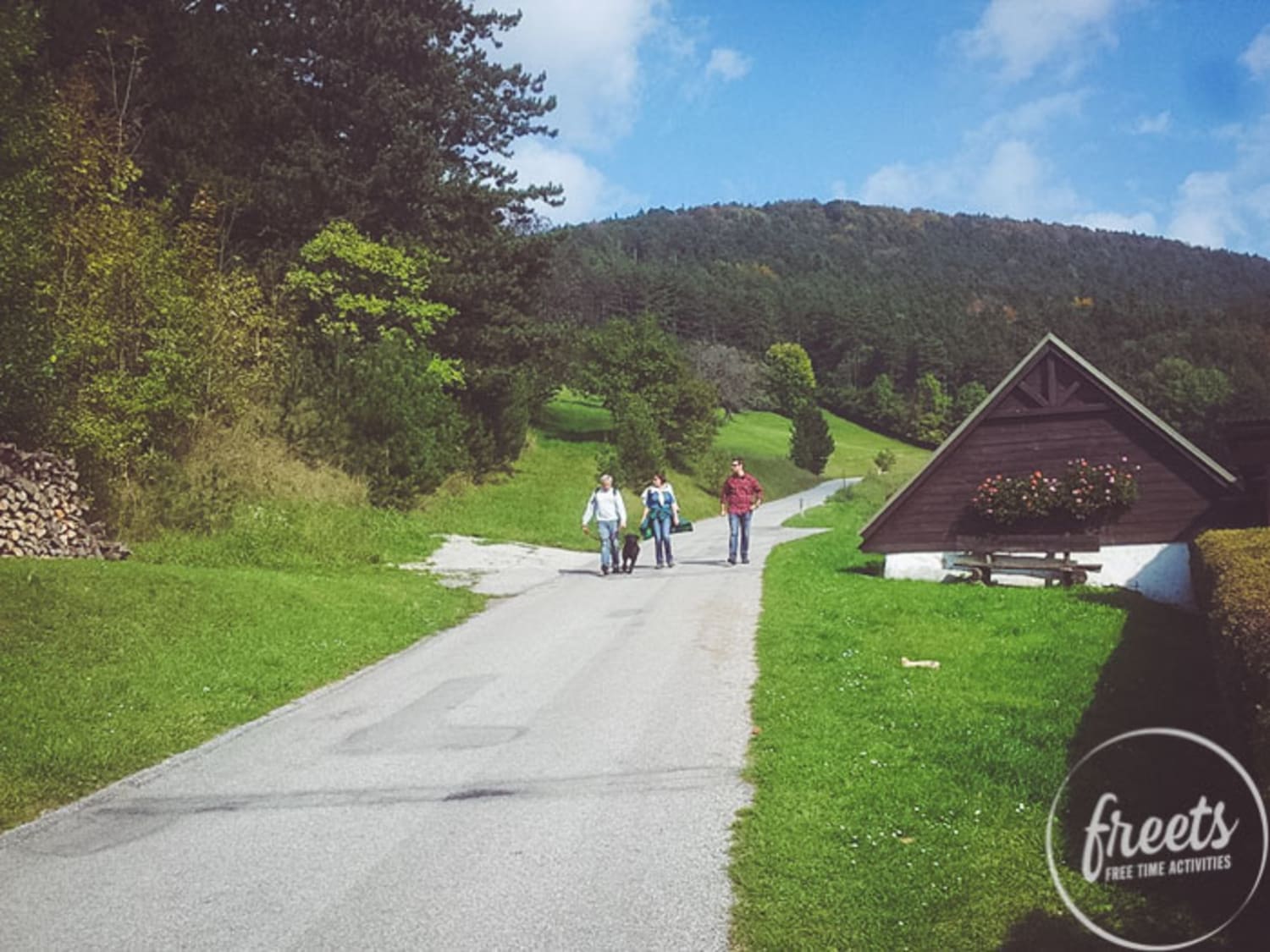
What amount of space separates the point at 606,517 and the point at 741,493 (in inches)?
127

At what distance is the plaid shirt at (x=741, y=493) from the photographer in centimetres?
2084

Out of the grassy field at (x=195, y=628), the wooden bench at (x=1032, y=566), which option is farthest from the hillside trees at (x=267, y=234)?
the wooden bench at (x=1032, y=566)

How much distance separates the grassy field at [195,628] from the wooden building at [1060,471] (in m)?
10.1

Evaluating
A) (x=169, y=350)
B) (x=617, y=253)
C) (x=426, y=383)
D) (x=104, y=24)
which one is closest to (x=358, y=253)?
(x=426, y=383)

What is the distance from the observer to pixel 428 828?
6.14 metres

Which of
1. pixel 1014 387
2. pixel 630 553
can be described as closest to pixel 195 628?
pixel 630 553

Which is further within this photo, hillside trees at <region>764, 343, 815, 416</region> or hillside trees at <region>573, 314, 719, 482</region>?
hillside trees at <region>764, 343, 815, 416</region>

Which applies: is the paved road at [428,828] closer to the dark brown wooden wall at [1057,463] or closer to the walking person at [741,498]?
the walking person at [741,498]

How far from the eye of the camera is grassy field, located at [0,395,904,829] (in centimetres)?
821

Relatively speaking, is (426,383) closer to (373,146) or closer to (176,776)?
(373,146)

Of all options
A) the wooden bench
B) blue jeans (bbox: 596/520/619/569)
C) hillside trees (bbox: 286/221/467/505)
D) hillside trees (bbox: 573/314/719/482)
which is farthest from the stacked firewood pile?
hillside trees (bbox: 573/314/719/482)

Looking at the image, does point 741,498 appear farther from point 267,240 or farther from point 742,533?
point 267,240

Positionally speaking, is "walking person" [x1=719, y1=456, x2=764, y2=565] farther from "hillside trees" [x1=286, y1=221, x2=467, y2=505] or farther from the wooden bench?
"hillside trees" [x1=286, y1=221, x2=467, y2=505]

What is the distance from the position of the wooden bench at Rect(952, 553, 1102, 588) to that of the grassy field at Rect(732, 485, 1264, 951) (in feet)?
11.3
